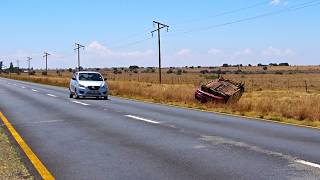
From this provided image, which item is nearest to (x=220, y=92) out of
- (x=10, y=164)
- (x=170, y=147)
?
(x=170, y=147)

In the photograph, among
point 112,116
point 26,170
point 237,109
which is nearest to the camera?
point 26,170

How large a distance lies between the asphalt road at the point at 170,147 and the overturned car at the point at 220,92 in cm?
794

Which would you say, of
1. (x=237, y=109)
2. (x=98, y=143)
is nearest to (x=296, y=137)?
(x=98, y=143)

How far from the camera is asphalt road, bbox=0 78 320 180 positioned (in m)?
7.99

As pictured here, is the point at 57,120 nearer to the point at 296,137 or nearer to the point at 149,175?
the point at 296,137

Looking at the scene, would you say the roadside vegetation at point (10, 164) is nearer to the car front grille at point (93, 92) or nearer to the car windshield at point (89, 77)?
the car front grille at point (93, 92)

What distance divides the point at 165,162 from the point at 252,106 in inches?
584

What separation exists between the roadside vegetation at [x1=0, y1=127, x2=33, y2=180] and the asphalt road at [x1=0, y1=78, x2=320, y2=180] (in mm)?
438

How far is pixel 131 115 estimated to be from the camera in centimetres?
1875

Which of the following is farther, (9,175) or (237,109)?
(237,109)

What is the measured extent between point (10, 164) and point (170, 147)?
135 inches

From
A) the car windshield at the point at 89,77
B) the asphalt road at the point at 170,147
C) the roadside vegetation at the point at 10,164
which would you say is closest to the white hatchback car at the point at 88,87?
the car windshield at the point at 89,77

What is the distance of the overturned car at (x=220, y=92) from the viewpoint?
2564 cm

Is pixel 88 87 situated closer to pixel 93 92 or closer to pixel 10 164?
pixel 93 92
